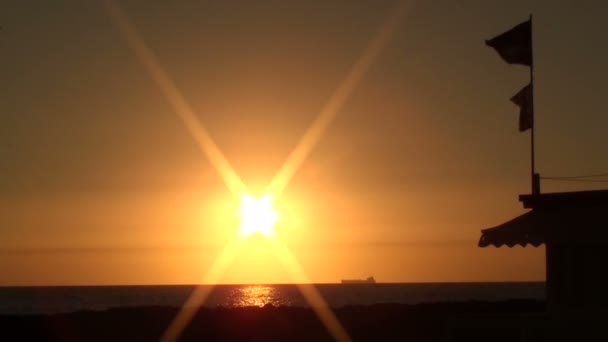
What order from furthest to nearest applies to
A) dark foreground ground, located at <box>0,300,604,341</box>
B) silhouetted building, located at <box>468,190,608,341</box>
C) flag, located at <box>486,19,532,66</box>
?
dark foreground ground, located at <box>0,300,604,341</box> → flag, located at <box>486,19,532,66</box> → silhouetted building, located at <box>468,190,608,341</box>

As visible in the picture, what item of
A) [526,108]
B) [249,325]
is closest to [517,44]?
[526,108]

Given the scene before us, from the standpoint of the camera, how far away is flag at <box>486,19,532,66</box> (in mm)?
22094

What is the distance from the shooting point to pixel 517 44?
72.7 feet

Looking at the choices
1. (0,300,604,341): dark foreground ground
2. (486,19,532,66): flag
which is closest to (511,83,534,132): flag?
(486,19,532,66): flag

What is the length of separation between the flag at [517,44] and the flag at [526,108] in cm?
65

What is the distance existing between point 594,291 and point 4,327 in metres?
22.4

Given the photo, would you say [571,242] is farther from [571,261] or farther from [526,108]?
[526,108]

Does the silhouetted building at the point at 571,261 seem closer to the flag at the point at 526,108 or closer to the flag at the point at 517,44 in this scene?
the flag at the point at 526,108

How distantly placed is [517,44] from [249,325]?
624 inches

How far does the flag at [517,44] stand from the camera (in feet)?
72.5

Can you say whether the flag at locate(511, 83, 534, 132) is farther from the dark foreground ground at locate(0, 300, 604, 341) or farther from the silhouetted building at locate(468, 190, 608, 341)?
the dark foreground ground at locate(0, 300, 604, 341)

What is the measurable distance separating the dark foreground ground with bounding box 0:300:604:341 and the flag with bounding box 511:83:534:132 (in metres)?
6.76

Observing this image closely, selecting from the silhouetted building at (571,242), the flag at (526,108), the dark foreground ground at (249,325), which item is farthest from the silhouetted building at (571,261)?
the dark foreground ground at (249,325)

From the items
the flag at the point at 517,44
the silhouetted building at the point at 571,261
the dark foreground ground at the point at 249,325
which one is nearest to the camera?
the silhouetted building at the point at 571,261
